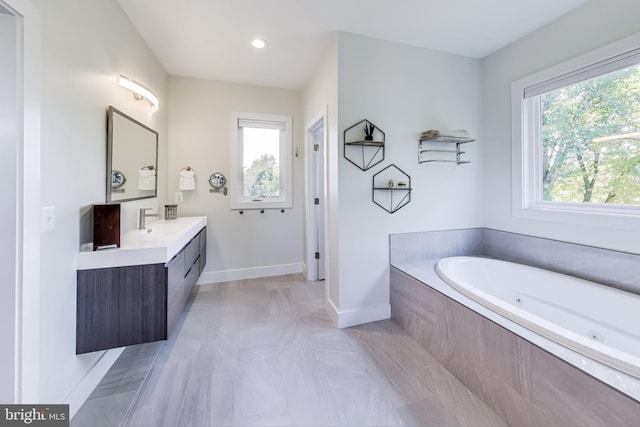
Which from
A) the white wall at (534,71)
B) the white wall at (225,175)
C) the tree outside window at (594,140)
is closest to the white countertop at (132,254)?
the white wall at (225,175)

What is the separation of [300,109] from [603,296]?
336cm

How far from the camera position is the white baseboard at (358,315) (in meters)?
2.18

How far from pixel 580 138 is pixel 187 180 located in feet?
12.1

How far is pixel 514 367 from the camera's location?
1239 millimetres

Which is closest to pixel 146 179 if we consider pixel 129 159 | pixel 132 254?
pixel 129 159

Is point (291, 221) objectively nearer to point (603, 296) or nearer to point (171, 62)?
point (171, 62)

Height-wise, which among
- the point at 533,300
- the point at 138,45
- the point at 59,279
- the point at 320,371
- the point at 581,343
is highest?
the point at 138,45

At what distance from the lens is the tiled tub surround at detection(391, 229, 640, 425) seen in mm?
976

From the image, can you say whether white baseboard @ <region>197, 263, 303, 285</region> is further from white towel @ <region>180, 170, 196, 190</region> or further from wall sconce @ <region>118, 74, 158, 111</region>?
wall sconce @ <region>118, 74, 158, 111</region>

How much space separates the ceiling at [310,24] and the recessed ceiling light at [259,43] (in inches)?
2.1

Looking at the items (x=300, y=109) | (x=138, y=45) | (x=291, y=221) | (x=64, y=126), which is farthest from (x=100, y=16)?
(x=291, y=221)

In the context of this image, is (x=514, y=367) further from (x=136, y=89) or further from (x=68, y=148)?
(x=136, y=89)

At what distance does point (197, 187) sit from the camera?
305 cm

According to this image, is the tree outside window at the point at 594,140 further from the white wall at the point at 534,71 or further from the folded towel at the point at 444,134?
the folded towel at the point at 444,134
